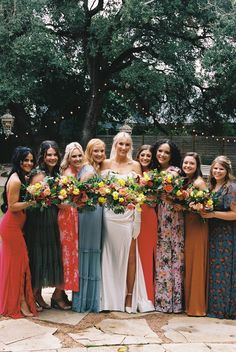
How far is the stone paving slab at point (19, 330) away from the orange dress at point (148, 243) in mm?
1157

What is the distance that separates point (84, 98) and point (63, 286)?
18713 millimetres

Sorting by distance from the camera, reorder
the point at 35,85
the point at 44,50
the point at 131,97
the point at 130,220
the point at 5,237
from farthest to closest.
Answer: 1. the point at 131,97
2. the point at 35,85
3. the point at 44,50
4. the point at 130,220
5. the point at 5,237

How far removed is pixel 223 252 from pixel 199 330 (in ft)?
2.75

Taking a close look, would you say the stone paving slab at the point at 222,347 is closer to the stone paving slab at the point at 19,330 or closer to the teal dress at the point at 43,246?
the stone paving slab at the point at 19,330

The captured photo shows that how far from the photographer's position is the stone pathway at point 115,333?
12.4 feet

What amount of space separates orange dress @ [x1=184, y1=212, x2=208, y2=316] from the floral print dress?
0.30 feet

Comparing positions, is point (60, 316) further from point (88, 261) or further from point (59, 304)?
point (88, 261)

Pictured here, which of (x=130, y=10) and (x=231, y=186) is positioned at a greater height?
(x=130, y=10)

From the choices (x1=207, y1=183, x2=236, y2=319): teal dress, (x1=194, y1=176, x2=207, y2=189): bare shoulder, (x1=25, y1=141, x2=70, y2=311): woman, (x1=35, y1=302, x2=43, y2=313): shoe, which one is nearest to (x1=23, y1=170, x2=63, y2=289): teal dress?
(x1=25, y1=141, x2=70, y2=311): woman

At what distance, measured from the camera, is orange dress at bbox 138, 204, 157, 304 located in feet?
15.7

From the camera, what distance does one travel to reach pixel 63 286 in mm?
4648

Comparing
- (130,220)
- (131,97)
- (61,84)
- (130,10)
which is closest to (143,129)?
(131,97)

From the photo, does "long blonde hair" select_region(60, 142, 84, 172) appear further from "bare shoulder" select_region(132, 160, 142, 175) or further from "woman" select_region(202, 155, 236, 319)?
"woman" select_region(202, 155, 236, 319)

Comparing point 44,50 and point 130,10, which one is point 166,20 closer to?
point 130,10
